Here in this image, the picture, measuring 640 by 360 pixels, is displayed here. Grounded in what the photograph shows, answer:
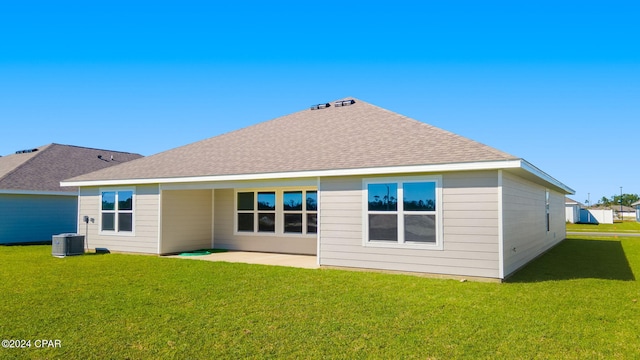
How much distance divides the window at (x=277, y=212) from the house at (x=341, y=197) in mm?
37

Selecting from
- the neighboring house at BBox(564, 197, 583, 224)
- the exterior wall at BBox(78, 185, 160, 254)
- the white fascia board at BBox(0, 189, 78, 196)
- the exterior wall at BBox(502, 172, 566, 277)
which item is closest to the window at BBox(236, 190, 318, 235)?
the exterior wall at BBox(78, 185, 160, 254)

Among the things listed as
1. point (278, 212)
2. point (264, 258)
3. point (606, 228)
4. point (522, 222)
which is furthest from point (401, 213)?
point (606, 228)

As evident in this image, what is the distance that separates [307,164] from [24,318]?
699 cm

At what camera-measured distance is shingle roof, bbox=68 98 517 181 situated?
380 inches

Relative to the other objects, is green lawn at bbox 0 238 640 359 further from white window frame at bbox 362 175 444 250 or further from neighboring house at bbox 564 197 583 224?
neighboring house at bbox 564 197 583 224

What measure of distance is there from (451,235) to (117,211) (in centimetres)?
1146

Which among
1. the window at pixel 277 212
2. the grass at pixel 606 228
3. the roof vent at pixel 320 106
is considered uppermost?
the roof vent at pixel 320 106

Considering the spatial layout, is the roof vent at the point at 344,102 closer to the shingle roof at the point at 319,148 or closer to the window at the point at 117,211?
the shingle roof at the point at 319,148

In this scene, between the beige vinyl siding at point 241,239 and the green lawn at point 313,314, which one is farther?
the beige vinyl siding at point 241,239

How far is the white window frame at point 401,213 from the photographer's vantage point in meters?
9.12

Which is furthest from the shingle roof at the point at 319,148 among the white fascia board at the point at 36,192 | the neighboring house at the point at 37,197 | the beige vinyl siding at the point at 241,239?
the neighboring house at the point at 37,197

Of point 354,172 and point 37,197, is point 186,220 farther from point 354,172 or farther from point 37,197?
point 37,197

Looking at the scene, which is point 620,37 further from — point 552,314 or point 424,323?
point 424,323

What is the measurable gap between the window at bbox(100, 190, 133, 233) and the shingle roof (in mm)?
651
